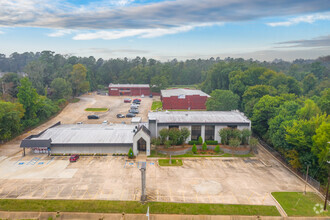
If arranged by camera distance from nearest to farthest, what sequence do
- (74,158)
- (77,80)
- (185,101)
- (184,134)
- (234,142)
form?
(74,158) < (234,142) < (184,134) < (185,101) < (77,80)

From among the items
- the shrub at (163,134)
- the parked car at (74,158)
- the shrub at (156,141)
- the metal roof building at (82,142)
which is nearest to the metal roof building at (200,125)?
the shrub at (163,134)

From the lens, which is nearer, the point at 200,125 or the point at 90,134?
the point at 90,134

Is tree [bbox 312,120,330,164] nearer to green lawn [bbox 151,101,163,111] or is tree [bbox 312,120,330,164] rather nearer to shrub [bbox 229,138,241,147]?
shrub [bbox 229,138,241,147]

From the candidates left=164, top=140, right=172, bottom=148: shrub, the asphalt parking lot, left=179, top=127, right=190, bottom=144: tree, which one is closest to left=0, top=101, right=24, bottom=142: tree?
the asphalt parking lot

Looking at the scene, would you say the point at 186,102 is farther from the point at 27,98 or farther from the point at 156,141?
the point at 27,98

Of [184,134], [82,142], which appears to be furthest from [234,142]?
[82,142]

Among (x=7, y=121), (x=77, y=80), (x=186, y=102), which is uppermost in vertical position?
(x=77, y=80)
